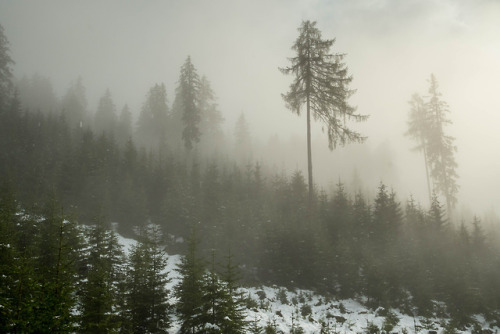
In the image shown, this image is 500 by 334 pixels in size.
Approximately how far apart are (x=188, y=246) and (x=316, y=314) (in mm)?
10146

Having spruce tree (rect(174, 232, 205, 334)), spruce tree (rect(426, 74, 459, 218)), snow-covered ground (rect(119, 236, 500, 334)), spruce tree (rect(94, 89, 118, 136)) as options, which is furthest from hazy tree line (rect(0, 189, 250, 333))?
spruce tree (rect(94, 89, 118, 136))

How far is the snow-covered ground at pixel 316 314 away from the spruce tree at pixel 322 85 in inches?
410

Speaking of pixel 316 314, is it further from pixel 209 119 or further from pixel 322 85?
pixel 209 119

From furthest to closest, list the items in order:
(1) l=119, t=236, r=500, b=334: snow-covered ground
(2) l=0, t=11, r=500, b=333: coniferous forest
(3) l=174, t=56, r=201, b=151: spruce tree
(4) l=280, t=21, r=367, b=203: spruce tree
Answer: (3) l=174, t=56, r=201, b=151: spruce tree
(4) l=280, t=21, r=367, b=203: spruce tree
(1) l=119, t=236, r=500, b=334: snow-covered ground
(2) l=0, t=11, r=500, b=333: coniferous forest

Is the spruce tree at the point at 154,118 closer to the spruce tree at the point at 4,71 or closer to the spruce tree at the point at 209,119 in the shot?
the spruce tree at the point at 209,119

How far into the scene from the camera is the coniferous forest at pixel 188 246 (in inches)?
391

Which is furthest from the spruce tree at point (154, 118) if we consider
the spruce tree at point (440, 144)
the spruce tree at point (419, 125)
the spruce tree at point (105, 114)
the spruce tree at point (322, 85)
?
the spruce tree at point (440, 144)

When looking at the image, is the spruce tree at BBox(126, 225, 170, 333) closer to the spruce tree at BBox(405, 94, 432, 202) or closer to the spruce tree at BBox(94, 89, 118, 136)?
the spruce tree at BBox(405, 94, 432, 202)

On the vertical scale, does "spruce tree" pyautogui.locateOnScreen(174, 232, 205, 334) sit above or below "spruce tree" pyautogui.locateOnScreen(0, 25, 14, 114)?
below

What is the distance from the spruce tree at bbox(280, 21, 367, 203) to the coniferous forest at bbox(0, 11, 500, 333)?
62 cm

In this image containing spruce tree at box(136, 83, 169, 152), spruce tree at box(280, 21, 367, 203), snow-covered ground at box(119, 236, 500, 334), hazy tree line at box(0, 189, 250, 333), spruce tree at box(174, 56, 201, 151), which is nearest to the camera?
hazy tree line at box(0, 189, 250, 333)

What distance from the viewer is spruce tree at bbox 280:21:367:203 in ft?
83.6

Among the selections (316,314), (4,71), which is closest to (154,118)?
(4,71)

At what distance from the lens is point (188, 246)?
72.6 feet
